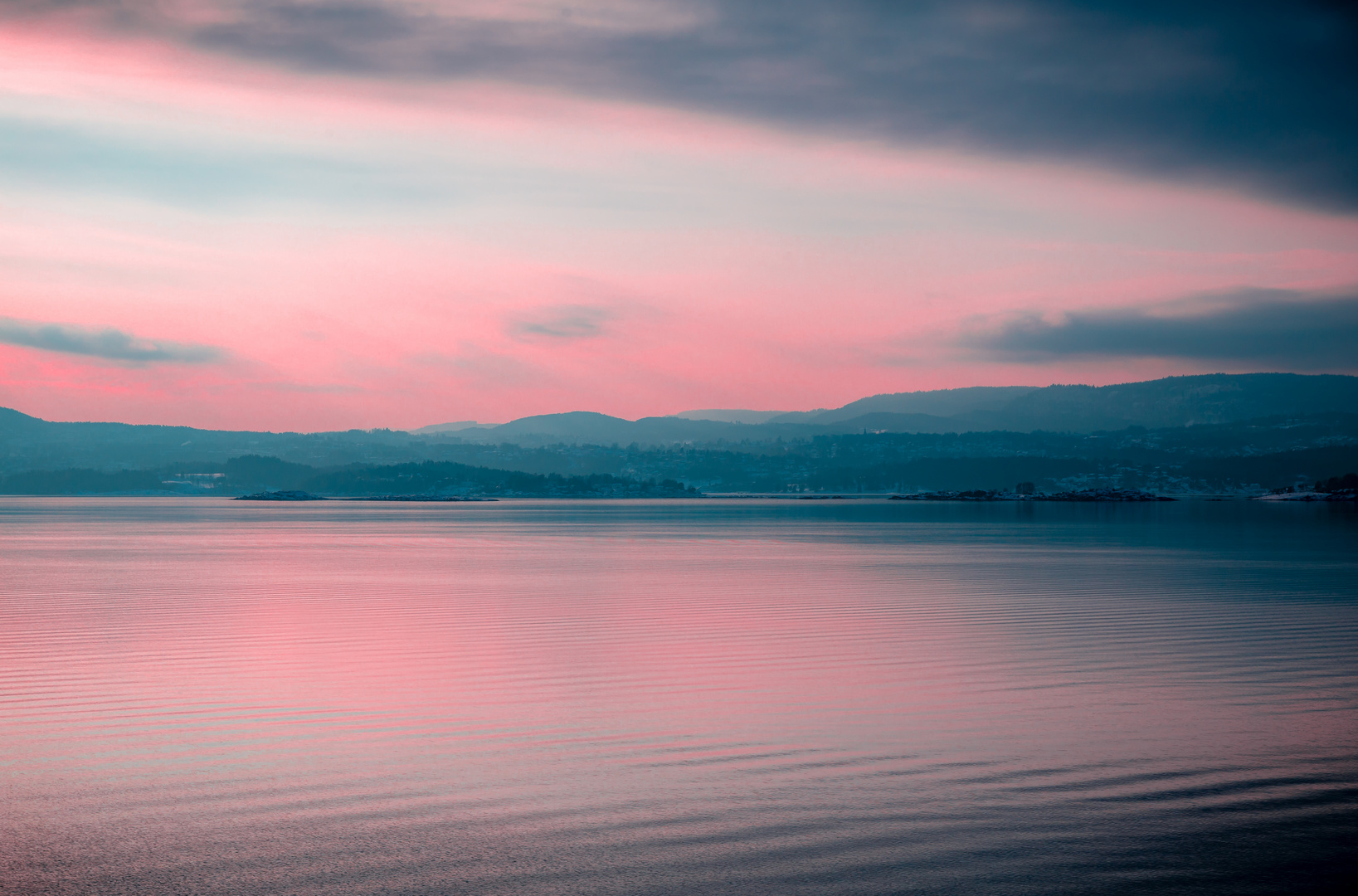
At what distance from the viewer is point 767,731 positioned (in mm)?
10930

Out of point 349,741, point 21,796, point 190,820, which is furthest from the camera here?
point 349,741

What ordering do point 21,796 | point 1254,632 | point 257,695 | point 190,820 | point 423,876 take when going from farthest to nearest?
point 1254,632
point 257,695
point 21,796
point 190,820
point 423,876

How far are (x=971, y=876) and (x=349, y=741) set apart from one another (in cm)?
628

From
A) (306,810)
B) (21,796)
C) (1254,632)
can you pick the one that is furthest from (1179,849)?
(1254,632)

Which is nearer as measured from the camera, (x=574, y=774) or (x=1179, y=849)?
(x=1179, y=849)

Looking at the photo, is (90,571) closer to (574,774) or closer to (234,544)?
(234,544)

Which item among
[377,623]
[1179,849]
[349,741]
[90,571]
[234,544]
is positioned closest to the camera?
[1179,849]

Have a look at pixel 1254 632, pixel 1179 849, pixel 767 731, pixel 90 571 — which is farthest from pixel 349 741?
pixel 90 571

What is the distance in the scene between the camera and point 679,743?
34.1 ft

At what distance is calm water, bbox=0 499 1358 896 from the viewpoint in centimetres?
694

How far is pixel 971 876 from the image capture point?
264 inches

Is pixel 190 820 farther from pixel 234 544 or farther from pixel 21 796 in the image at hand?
pixel 234 544

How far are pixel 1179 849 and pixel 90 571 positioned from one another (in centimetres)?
3425

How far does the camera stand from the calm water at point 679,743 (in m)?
6.94
